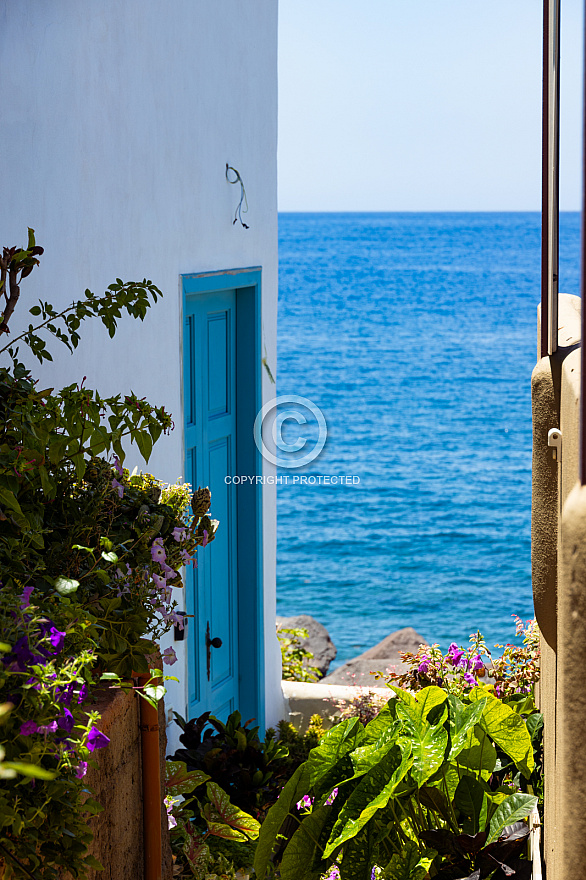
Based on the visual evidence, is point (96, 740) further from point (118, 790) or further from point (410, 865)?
point (410, 865)

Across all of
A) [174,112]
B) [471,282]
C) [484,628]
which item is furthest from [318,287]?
[174,112]

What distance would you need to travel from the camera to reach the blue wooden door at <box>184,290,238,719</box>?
3676mm

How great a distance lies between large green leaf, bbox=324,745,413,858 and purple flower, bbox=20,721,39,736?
108 cm

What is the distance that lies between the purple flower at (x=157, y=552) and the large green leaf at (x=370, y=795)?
0.78m

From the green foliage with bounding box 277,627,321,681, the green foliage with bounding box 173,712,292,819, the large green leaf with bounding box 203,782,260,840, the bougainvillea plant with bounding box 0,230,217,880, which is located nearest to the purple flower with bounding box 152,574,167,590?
the bougainvillea plant with bounding box 0,230,217,880

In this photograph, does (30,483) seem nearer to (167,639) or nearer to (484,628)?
(167,639)

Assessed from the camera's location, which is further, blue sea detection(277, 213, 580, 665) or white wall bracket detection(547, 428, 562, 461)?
blue sea detection(277, 213, 580, 665)

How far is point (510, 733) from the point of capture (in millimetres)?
2207

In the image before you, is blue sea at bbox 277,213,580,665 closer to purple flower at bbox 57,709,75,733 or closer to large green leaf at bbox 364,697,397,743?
large green leaf at bbox 364,697,397,743

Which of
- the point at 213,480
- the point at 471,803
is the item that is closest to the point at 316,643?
the point at 213,480

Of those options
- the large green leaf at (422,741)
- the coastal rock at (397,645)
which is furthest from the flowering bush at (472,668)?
the coastal rock at (397,645)

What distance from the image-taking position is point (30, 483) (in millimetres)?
1485

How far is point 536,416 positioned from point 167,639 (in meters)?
1.87

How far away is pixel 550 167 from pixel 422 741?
52.2 inches
